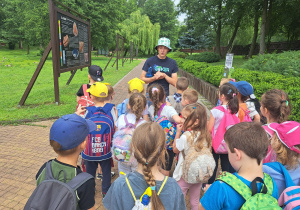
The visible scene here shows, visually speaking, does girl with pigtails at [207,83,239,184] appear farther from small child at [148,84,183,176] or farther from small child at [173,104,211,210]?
small child at [148,84,183,176]

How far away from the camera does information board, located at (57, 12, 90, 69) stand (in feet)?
22.6

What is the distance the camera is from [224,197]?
1331 millimetres

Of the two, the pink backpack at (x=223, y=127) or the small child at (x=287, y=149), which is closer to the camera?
the small child at (x=287, y=149)

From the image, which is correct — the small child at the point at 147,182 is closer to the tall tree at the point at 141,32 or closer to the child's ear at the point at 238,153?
the child's ear at the point at 238,153

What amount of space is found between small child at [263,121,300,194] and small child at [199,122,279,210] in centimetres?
24

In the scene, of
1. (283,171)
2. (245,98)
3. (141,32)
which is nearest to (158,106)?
(245,98)

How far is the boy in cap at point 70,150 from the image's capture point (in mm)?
1506

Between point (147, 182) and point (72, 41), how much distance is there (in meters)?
7.52

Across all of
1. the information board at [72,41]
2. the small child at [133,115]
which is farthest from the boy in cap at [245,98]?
the information board at [72,41]

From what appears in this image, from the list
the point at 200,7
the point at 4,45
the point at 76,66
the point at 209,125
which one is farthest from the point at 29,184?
the point at 4,45

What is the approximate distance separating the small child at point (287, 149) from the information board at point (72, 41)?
677 cm

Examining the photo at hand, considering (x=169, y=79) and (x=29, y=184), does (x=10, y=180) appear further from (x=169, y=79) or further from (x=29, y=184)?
(x=169, y=79)

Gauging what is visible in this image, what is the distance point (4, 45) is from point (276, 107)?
66.2m

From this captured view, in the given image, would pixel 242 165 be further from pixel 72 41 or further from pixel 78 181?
pixel 72 41
